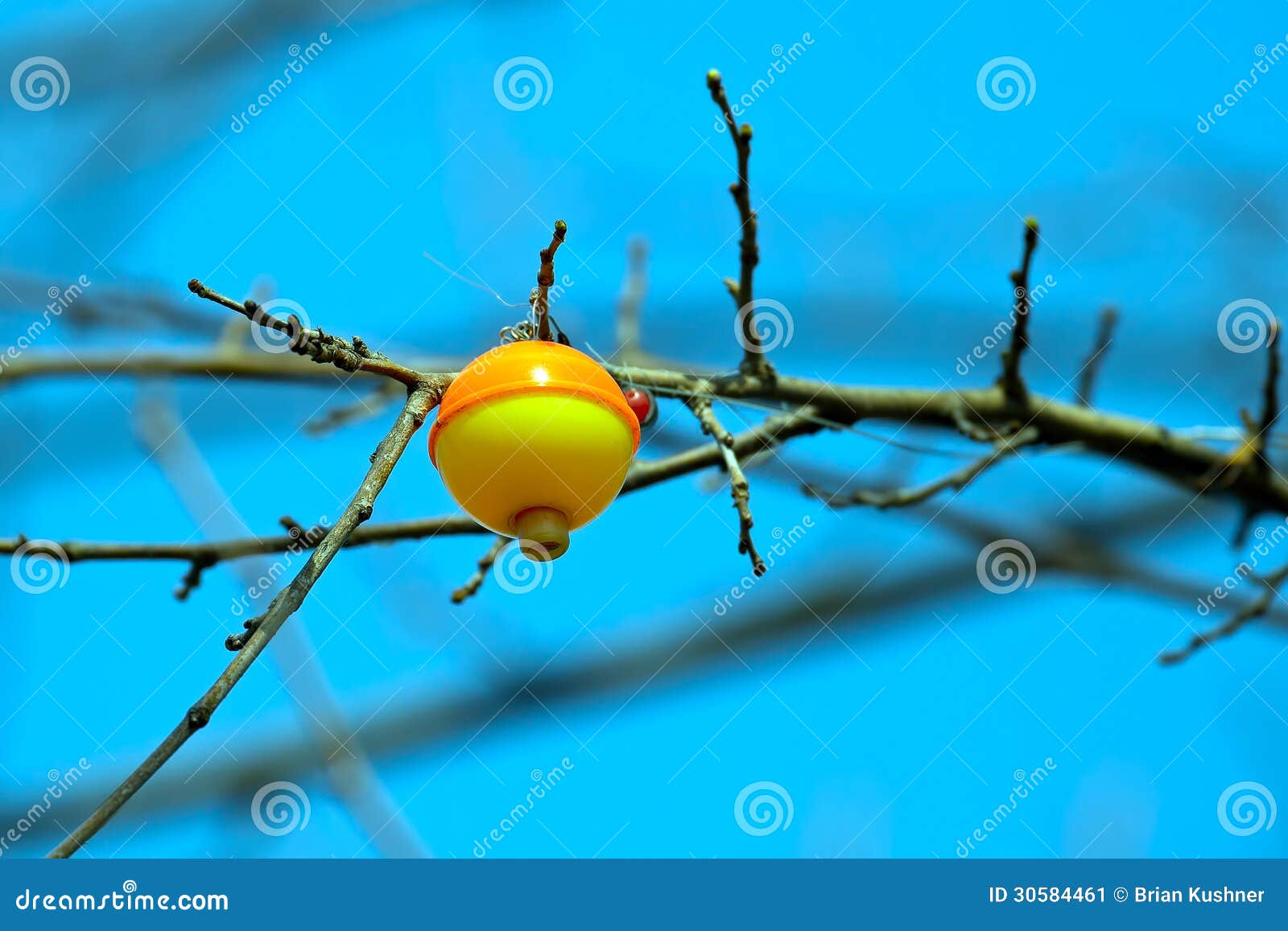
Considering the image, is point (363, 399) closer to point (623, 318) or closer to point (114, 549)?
point (623, 318)

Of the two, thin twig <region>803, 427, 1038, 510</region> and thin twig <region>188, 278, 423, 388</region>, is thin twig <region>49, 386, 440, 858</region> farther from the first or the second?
thin twig <region>803, 427, 1038, 510</region>

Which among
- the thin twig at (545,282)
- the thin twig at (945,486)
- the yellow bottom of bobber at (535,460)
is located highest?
the thin twig at (945,486)

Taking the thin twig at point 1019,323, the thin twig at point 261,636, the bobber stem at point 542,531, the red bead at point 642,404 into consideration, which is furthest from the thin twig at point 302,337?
the thin twig at point 1019,323

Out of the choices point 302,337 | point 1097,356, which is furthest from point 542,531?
point 1097,356

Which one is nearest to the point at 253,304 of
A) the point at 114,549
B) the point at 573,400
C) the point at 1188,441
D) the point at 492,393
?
the point at 492,393

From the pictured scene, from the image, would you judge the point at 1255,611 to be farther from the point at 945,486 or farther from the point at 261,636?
the point at 261,636

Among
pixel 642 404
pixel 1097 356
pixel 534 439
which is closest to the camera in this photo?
pixel 534 439

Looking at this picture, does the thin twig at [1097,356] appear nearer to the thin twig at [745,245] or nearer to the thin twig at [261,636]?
the thin twig at [745,245]

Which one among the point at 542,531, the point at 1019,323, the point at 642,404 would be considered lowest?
the point at 542,531
